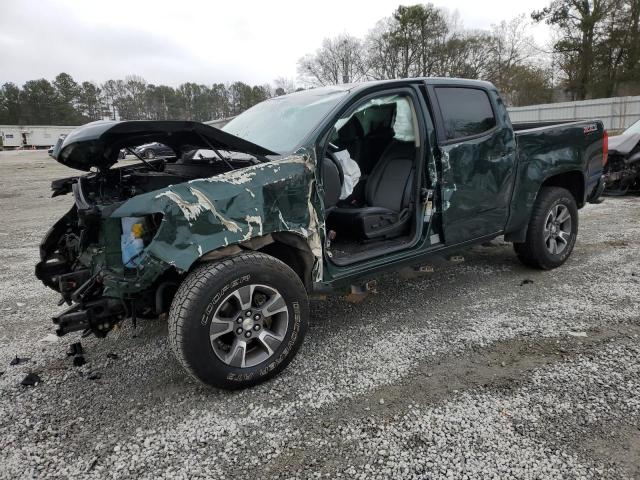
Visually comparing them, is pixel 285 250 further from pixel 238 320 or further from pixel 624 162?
pixel 624 162

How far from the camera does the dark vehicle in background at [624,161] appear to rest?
825 centimetres

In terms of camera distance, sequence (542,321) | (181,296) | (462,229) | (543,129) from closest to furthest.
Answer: (181,296), (542,321), (462,229), (543,129)

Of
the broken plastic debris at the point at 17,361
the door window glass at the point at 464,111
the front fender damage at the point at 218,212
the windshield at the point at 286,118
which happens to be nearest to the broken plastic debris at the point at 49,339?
the broken plastic debris at the point at 17,361

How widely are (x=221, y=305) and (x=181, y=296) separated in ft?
0.75

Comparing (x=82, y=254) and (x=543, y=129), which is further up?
(x=543, y=129)

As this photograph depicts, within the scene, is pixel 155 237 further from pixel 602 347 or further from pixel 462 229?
pixel 602 347

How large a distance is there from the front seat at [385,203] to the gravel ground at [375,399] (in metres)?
0.72

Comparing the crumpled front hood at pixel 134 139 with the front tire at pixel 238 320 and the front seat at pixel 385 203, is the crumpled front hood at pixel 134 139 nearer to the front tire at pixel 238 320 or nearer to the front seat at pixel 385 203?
the front tire at pixel 238 320

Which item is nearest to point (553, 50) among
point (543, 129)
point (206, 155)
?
point (543, 129)

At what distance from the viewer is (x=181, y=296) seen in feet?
8.30

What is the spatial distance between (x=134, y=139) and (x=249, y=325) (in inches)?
55.4

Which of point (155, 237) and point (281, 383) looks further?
point (281, 383)

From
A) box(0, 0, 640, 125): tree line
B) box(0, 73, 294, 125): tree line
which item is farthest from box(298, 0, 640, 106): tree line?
box(0, 73, 294, 125): tree line

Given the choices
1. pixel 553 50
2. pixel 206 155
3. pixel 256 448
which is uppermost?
pixel 553 50
